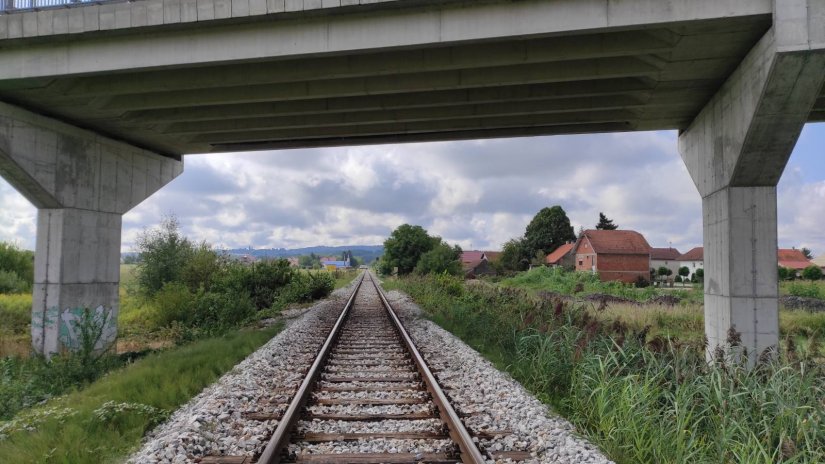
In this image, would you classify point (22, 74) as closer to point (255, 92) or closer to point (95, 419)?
point (255, 92)

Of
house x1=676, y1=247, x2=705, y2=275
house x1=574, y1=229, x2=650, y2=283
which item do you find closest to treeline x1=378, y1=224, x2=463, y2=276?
house x1=574, y1=229, x2=650, y2=283

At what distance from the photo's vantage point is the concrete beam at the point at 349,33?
8109 millimetres

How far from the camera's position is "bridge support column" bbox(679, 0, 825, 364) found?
763 centimetres

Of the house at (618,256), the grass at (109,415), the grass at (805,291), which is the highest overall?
the house at (618,256)

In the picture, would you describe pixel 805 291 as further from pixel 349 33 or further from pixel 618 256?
pixel 349 33

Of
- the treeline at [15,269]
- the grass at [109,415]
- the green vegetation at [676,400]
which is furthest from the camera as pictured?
the treeline at [15,269]

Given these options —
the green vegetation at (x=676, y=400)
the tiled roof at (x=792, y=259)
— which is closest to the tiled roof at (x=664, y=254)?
the tiled roof at (x=792, y=259)

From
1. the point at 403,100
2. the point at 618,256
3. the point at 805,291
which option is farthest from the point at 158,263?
the point at 618,256

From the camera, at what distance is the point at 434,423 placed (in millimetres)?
5672

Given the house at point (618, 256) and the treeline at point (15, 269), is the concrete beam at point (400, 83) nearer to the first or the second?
the treeline at point (15, 269)

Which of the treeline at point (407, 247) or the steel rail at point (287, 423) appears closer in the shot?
the steel rail at point (287, 423)

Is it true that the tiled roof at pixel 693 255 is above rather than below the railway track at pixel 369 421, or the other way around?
above

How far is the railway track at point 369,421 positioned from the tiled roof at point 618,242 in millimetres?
55782

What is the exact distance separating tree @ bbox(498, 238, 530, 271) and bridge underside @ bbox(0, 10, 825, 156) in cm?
6406
